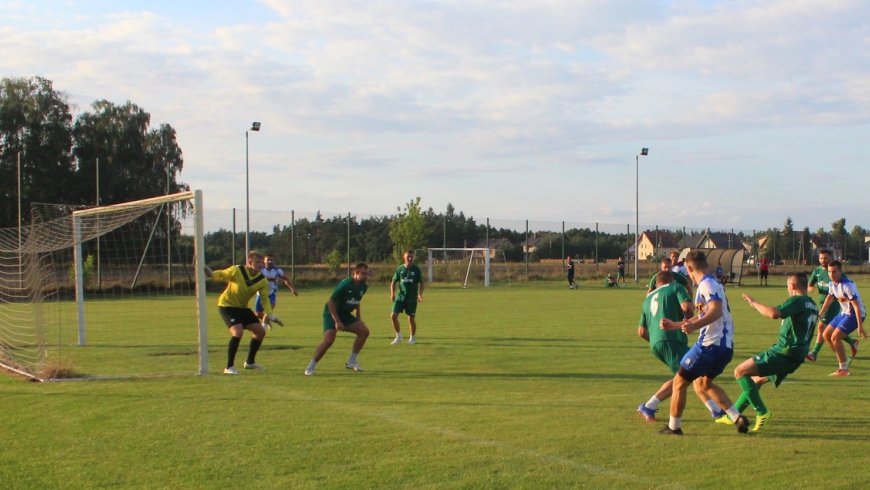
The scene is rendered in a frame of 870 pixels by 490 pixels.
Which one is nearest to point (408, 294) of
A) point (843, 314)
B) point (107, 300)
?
point (843, 314)

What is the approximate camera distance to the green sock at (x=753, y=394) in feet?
23.8

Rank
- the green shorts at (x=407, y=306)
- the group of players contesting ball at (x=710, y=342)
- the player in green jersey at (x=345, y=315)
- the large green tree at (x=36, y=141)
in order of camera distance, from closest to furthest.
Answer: the group of players contesting ball at (x=710, y=342)
the player in green jersey at (x=345, y=315)
the green shorts at (x=407, y=306)
the large green tree at (x=36, y=141)

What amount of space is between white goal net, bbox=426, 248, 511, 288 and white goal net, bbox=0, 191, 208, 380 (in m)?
16.7

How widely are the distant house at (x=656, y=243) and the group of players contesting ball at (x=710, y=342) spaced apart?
5057 centimetres

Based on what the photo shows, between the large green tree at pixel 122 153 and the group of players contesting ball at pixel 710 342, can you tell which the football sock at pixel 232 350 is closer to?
the group of players contesting ball at pixel 710 342

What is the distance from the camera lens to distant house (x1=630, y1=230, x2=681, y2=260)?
58872 millimetres

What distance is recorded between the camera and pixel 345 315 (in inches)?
440

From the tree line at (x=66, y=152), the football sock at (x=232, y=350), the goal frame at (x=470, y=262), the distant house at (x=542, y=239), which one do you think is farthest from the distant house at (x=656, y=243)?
the football sock at (x=232, y=350)

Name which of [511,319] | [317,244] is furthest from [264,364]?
[317,244]

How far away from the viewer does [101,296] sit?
1094 inches

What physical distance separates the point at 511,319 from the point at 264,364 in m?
9.61

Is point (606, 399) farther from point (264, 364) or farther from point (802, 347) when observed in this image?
point (264, 364)

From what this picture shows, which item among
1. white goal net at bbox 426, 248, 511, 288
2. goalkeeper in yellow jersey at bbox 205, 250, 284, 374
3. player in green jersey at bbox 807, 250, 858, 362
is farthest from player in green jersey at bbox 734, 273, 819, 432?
white goal net at bbox 426, 248, 511, 288

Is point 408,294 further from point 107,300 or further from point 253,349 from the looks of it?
Result: point 107,300
